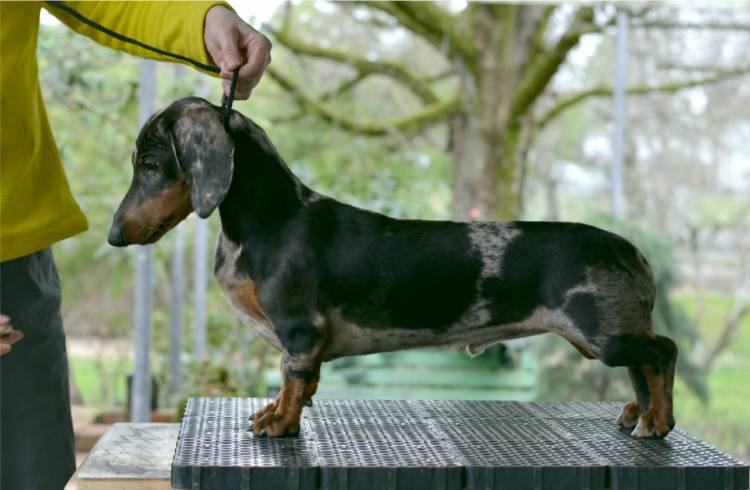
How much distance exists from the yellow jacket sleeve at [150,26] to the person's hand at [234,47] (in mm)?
18

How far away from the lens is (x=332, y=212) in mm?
1730

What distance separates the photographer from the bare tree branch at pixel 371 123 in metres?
5.65

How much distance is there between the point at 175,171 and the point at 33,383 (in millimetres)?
622

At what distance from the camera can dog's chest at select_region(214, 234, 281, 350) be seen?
1683 mm

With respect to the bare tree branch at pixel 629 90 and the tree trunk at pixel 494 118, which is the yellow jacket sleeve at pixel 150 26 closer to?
the tree trunk at pixel 494 118

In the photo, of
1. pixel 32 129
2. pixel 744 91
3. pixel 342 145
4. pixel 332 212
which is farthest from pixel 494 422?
pixel 744 91

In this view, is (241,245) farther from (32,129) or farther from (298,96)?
(298,96)

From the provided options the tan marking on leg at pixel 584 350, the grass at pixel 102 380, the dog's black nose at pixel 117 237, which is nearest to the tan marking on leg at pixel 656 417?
the tan marking on leg at pixel 584 350

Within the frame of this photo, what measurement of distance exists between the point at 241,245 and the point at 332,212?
172 millimetres

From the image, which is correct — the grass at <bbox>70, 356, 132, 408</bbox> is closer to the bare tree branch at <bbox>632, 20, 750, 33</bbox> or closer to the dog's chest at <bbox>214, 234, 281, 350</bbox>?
the bare tree branch at <bbox>632, 20, 750, 33</bbox>

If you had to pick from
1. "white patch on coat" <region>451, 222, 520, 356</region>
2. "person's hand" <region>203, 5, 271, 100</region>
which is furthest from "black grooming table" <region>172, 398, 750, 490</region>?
"person's hand" <region>203, 5, 271, 100</region>

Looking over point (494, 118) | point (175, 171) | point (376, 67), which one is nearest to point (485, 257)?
point (175, 171)

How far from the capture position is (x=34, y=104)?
192 centimetres

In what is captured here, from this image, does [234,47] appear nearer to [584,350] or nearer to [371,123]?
[584,350]
